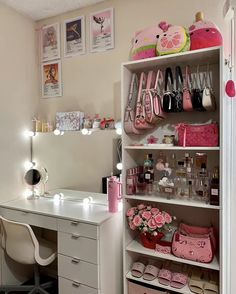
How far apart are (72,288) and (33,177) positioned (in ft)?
3.66

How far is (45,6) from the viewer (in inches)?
89.6

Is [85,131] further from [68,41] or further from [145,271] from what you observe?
[145,271]

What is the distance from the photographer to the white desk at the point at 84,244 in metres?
1.71

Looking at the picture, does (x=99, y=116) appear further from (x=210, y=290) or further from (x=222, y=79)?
(x=210, y=290)

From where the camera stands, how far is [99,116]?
7.36ft

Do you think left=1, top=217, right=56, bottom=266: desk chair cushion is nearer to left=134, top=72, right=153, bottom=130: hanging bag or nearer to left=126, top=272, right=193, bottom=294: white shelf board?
left=126, top=272, right=193, bottom=294: white shelf board

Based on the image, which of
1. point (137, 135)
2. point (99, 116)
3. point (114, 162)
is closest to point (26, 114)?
point (99, 116)

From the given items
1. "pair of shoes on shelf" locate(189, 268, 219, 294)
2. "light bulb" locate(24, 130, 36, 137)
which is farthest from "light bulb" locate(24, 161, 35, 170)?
"pair of shoes on shelf" locate(189, 268, 219, 294)

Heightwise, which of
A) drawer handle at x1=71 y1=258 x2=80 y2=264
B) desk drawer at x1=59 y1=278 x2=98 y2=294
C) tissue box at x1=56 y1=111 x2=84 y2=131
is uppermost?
tissue box at x1=56 y1=111 x2=84 y2=131

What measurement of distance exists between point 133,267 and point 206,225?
627 millimetres

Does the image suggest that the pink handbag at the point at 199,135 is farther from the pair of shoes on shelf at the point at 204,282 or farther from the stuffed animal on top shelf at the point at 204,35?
the pair of shoes on shelf at the point at 204,282

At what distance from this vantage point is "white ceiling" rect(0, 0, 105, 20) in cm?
220

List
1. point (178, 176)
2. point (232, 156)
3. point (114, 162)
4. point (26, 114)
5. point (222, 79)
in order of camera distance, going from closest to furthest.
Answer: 1. point (222, 79)
2. point (232, 156)
3. point (178, 176)
4. point (114, 162)
5. point (26, 114)

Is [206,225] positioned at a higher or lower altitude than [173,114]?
lower
